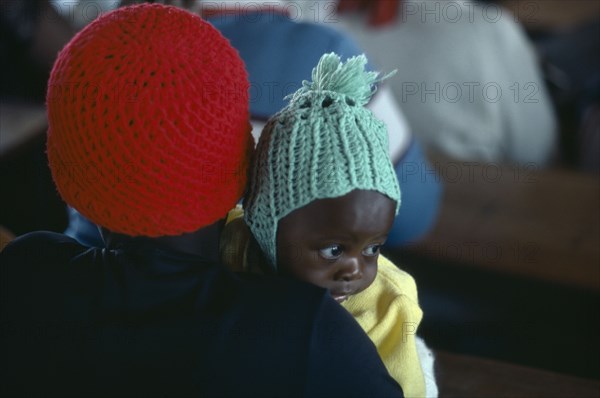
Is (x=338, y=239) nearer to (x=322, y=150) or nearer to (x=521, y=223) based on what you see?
(x=322, y=150)

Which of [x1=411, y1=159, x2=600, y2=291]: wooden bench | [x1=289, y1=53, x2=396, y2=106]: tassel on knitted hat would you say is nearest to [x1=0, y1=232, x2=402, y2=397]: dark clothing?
[x1=289, y1=53, x2=396, y2=106]: tassel on knitted hat

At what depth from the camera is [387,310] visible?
0.83m

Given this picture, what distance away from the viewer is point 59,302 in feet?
2.24

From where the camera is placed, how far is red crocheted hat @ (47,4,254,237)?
65 centimetres

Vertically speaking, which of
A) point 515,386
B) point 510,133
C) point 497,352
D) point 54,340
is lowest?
point 497,352

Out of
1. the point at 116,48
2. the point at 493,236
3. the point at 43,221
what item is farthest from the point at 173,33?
the point at 43,221

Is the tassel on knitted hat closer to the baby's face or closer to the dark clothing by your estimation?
the baby's face

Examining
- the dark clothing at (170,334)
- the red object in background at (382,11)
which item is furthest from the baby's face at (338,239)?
the red object in background at (382,11)

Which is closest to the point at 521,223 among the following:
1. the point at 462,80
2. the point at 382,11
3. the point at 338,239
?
the point at 462,80

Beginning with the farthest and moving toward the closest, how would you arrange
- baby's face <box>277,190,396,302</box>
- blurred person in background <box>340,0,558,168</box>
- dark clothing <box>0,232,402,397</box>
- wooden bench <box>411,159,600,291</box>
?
blurred person in background <box>340,0,558,168</box> < wooden bench <box>411,159,600,291</box> < baby's face <box>277,190,396,302</box> < dark clothing <box>0,232,402,397</box>

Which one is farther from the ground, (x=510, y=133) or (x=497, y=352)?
(x=510, y=133)

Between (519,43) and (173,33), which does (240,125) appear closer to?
(173,33)

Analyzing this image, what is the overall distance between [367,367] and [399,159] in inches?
29.4

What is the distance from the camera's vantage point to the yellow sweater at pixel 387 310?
80cm
